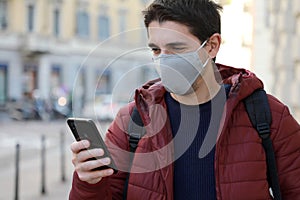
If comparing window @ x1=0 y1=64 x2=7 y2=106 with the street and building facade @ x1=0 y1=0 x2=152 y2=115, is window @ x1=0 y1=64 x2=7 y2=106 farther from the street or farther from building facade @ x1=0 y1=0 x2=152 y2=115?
the street

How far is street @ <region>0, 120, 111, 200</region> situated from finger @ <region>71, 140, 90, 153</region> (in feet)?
3.75

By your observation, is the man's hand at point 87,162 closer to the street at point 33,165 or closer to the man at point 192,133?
the man at point 192,133

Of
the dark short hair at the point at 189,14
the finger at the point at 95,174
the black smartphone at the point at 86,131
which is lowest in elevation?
the finger at the point at 95,174

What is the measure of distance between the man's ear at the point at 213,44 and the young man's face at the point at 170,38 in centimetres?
7

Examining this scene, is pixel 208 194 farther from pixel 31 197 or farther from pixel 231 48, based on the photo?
pixel 31 197

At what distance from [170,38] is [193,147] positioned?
36cm

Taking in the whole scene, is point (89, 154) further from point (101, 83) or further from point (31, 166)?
point (31, 166)

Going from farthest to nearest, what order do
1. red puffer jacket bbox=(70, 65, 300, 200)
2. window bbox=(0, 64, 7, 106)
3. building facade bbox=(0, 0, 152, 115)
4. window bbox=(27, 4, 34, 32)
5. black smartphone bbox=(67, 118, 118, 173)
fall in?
window bbox=(27, 4, 34, 32) → building facade bbox=(0, 0, 152, 115) → window bbox=(0, 64, 7, 106) → red puffer jacket bbox=(70, 65, 300, 200) → black smartphone bbox=(67, 118, 118, 173)

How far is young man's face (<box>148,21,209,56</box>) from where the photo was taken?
184 centimetres

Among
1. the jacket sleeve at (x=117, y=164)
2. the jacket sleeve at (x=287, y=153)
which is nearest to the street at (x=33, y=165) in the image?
the jacket sleeve at (x=117, y=164)

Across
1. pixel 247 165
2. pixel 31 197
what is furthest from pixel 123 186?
pixel 31 197

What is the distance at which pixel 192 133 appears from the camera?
1.91 metres

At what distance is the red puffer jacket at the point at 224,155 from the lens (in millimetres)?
1802

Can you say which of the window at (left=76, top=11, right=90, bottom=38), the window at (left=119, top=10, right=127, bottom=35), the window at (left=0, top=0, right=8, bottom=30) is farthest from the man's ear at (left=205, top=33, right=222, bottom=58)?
the window at (left=76, top=11, right=90, bottom=38)
